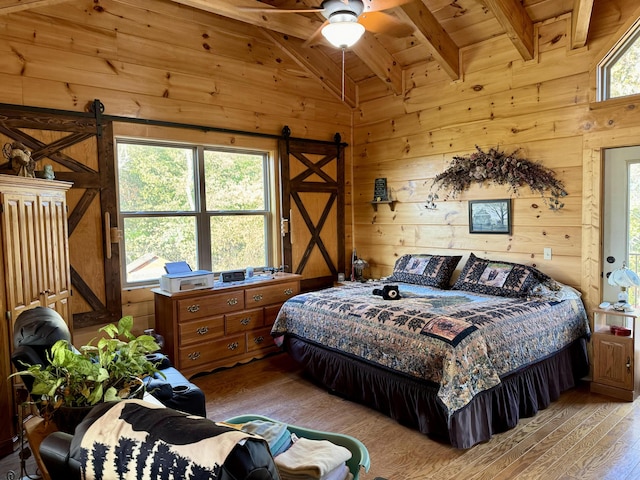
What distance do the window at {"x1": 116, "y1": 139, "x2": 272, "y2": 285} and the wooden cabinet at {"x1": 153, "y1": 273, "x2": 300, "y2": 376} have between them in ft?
1.60

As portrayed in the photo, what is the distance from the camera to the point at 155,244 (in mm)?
4383

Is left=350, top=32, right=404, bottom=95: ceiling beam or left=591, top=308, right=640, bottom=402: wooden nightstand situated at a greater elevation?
left=350, top=32, right=404, bottom=95: ceiling beam

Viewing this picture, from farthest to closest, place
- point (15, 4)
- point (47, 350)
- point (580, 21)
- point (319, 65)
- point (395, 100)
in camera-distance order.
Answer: point (319, 65) → point (395, 100) → point (580, 21) → point (15, 4) → point (47, 350)

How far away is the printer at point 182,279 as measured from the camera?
3.95 meters

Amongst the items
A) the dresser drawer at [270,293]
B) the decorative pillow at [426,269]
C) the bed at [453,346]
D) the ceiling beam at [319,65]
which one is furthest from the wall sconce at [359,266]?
the ceiling beam at [319,65]

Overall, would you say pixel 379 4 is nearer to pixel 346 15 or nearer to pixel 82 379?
pixel 346 15

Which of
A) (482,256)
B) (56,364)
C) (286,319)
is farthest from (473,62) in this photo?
(56,364)

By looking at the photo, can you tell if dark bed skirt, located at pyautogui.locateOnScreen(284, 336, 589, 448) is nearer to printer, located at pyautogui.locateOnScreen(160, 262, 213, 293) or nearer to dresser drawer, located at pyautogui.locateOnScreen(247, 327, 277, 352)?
dresser drawer, located at pyautogui.locateOnScreen(247, 327, 277, 352)

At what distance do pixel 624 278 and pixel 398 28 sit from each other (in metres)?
2.58

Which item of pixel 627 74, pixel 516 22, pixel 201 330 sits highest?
pixel 516 22

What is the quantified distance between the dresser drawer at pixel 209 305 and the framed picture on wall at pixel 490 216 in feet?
8.33

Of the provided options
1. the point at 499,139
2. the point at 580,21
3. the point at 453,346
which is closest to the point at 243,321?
the point at 453,346

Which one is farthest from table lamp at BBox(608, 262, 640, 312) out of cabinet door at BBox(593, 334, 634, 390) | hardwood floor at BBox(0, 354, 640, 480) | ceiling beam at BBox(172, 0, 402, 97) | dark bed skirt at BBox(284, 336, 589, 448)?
ceiling beam at BBox(172, 0, 402, 97)

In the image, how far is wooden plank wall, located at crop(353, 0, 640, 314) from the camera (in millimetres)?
3760
